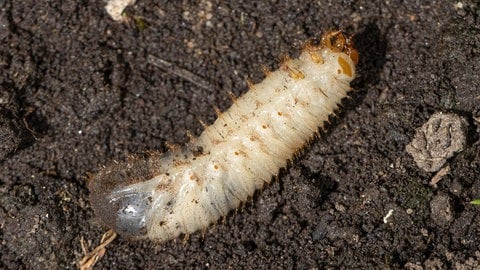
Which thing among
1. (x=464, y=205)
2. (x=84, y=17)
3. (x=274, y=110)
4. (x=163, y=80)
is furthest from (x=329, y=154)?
(x=84, y=17)

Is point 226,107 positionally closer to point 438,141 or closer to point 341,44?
point 341,44

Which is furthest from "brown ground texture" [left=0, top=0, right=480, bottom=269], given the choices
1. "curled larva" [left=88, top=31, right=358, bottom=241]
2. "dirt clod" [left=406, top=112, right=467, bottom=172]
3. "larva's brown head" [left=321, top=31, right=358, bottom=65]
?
"larva's brown head" [left=321, top=31, right=358, bottom=65]

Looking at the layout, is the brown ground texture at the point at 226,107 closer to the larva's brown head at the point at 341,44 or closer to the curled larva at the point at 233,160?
the curled larva at the point at 233,160

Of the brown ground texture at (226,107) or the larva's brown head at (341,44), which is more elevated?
the larva's brown head at (341,44)

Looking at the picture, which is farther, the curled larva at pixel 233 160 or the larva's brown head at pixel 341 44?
the larva's brown head at pixel 341 44

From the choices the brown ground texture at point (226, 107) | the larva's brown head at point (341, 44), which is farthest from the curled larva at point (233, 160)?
the brown ground texture at point (226, 107)
